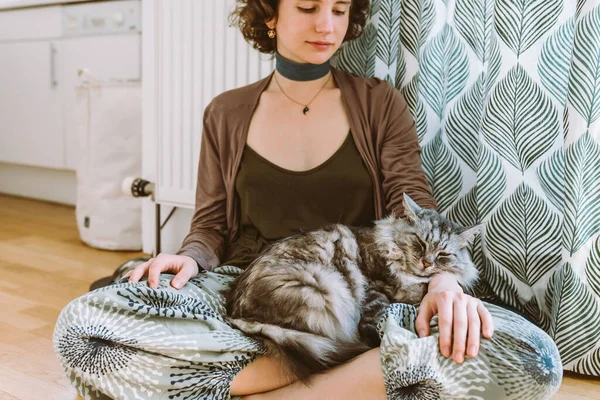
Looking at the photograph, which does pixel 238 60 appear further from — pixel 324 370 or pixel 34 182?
pixel 34 182

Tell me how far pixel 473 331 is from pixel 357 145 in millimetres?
609

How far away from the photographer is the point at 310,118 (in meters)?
1.46

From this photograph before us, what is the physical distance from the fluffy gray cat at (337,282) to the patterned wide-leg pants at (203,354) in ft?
0.24

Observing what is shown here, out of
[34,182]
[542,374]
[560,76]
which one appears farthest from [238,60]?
[34,182]

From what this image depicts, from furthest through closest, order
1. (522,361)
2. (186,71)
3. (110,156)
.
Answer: (110,156) < (186,71) < (522,361)

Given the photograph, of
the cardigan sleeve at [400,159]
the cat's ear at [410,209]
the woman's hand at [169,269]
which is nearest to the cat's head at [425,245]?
the cat's ear at [410,209]

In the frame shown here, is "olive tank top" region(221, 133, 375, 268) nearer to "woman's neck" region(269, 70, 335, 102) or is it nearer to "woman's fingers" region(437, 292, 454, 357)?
"woman's neck" region(269, 70, 335, 102)

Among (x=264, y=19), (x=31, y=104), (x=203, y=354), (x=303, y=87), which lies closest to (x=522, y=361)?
(x=203, y=354)

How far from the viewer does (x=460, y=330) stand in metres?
0.92

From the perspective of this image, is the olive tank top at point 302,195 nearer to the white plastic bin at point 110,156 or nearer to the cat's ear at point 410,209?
the cat's ear at point 410,209

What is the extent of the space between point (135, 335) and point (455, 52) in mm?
1128

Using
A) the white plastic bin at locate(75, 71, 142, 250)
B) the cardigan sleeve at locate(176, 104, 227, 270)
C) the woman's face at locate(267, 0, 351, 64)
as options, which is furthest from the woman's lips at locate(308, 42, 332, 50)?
the white plastic bin at locate(75, 71, 142, 250)

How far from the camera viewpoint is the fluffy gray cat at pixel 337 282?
1.05 meters

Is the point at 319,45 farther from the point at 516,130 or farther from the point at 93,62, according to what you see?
the point at 93,62
